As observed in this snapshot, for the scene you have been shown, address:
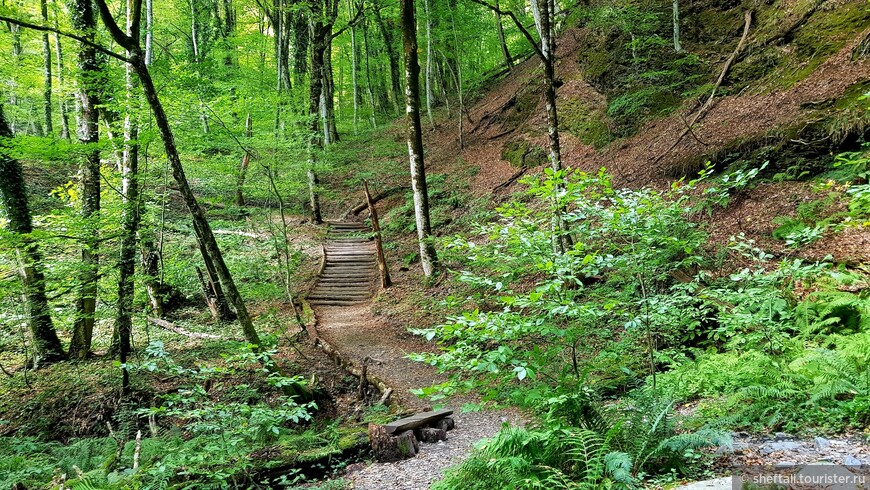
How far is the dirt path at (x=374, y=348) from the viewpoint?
5.09 meters

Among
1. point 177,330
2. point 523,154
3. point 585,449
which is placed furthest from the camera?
point 523,154

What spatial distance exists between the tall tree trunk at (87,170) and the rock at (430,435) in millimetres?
5772

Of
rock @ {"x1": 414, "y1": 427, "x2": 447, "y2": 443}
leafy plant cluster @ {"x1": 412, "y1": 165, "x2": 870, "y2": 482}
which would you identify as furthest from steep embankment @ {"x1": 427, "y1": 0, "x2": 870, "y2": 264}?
rock @ {"x1": 414, "y1": 427, "x2": 447, "y2": 443}

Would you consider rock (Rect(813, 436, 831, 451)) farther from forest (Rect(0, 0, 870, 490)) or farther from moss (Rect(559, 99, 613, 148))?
moss (Rect(559, 99, 613, 148))

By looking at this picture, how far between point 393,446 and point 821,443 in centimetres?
414

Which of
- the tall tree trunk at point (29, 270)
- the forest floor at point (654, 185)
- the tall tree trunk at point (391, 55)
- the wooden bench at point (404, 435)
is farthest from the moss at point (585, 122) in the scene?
the tall tree trunk at point (391, 55)

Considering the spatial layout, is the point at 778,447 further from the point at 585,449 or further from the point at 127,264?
the point at 127,264

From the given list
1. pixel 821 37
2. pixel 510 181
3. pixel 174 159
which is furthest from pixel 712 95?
pixel 174 159

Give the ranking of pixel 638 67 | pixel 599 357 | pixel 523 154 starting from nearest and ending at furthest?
pixel 599 357
pixel 638 67
pixel 523 154

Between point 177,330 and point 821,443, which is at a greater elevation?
point 821,443

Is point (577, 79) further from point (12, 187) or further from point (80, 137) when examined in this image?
point (12, 187)

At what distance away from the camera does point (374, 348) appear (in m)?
10.4

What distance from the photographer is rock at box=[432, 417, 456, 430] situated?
6.08 metres

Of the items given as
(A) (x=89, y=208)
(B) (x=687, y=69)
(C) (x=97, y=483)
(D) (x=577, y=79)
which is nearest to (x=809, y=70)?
(B) (x=687, y=69)
